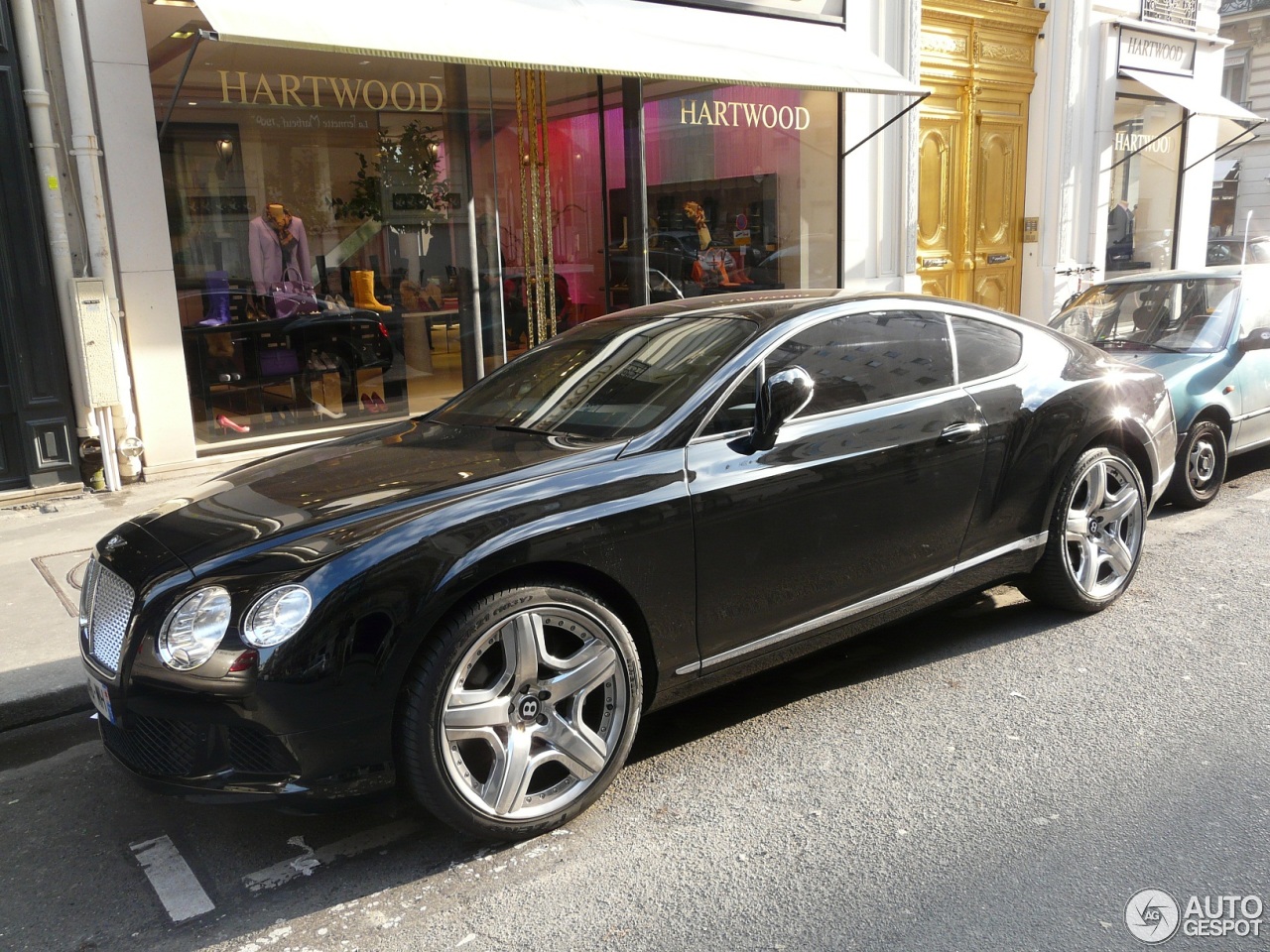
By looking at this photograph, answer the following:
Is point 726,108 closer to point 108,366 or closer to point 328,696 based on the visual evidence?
point 108,366

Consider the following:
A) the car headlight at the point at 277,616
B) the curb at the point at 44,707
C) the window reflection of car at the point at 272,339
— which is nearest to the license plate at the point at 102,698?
the car headlight at the point at 277,616

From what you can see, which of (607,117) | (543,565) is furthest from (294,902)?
(607,117)

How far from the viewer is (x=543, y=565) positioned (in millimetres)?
3281

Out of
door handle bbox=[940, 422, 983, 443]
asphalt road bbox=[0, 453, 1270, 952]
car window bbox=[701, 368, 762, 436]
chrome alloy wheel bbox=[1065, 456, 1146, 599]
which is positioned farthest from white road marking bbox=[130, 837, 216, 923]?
chrome alloy wheel bbox=[1065, 456, 1146, 599]

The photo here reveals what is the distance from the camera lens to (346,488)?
11.5ft

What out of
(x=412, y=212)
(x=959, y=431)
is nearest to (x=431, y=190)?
(x=412, y=212)

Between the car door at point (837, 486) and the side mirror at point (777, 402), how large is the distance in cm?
7

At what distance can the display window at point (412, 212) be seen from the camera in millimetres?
8133

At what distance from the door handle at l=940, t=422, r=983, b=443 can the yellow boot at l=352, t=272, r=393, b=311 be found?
20.3 ft

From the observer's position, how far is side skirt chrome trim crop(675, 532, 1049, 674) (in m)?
3.71

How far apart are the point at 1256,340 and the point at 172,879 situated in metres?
6.89

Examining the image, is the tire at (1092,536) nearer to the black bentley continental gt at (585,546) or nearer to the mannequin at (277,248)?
the black bentley continental gt at (585,546)

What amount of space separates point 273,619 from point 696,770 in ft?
5.10

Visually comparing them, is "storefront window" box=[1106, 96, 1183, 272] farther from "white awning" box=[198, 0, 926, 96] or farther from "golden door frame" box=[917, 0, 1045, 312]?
"white awning" box=[198, 0, 926, 96]
